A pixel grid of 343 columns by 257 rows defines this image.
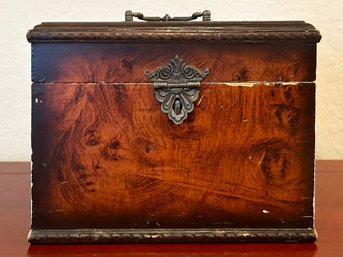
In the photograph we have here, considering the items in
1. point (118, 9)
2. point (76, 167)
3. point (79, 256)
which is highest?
point (118, 9)

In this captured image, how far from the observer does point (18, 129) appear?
1346 mm

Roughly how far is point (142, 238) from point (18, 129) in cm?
65

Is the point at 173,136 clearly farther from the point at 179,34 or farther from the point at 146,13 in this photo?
the point at 146,13

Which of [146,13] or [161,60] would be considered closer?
[161,60]

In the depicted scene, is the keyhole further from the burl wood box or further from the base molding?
the base molding

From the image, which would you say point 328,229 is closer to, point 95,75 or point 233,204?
point 233,204

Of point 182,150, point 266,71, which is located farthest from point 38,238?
point 266,71

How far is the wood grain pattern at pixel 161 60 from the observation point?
30.9 inches

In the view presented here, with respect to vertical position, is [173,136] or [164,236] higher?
[173,136]

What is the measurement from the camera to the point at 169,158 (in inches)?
31.3

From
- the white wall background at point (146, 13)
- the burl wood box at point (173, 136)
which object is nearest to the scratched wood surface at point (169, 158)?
the burl wood box at point (173, 136)

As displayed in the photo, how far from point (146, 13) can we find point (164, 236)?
25.6 inches

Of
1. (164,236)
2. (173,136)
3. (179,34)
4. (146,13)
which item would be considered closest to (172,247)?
(164,236)

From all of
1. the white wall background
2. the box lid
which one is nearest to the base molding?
the box lid
